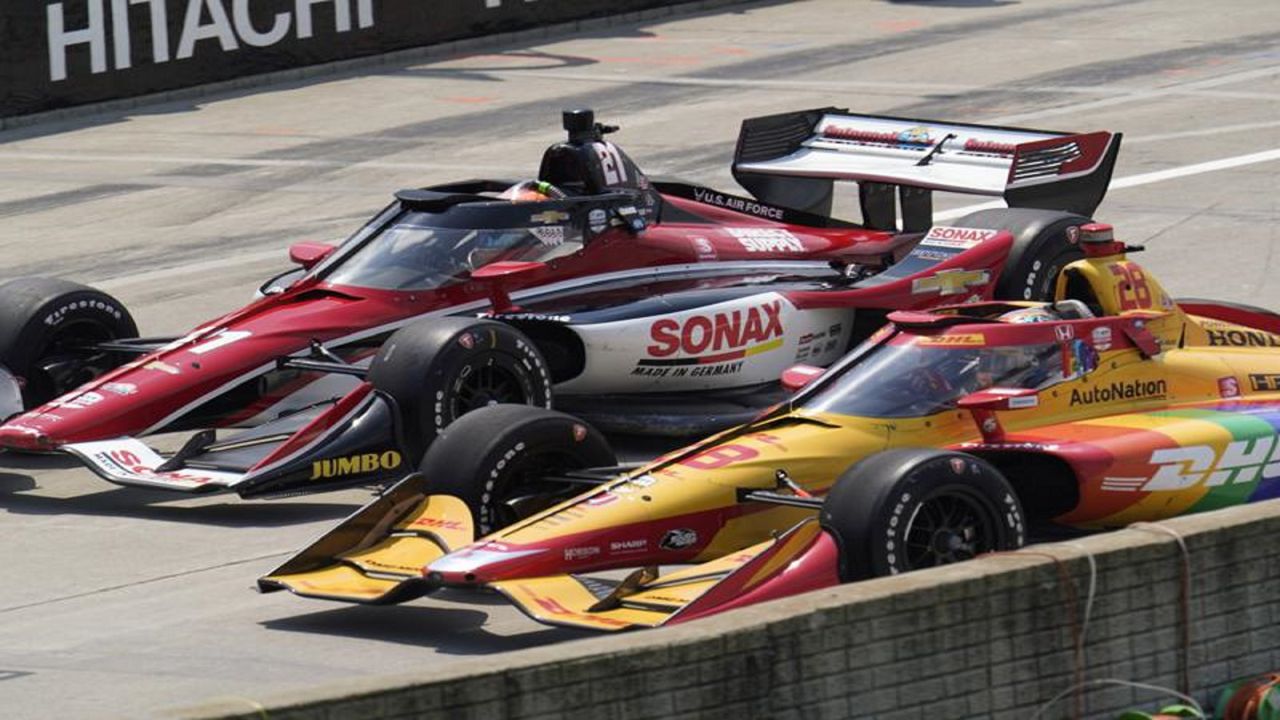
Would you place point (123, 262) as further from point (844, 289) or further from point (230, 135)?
point (844, 289)

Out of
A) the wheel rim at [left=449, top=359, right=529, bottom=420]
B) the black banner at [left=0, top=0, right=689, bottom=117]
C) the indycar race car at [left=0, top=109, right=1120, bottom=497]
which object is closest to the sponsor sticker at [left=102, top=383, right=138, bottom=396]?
the indycar race car at [left=0, top=109, right=1120, bottom=497]

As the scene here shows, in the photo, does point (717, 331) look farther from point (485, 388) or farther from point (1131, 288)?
point (1131, 288)

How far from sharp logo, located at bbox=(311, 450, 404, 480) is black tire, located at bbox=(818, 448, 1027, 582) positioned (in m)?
3.31

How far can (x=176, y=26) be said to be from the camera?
28.3 meters

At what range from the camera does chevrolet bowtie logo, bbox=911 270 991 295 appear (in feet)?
49.9

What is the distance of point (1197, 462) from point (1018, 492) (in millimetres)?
806

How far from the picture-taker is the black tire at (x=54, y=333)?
1498 cm

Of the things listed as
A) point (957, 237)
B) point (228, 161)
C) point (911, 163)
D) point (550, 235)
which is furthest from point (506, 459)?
point (228, 161)

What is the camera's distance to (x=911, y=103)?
2653cm

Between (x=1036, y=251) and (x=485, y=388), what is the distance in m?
3.76

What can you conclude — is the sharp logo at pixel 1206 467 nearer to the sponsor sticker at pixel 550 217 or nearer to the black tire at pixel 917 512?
the black tire at pixel 917 512

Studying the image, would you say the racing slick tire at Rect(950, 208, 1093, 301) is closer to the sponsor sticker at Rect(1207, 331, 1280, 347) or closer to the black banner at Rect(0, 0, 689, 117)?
the sponsor sticker at Rect(1207, 331, 1280, 347)

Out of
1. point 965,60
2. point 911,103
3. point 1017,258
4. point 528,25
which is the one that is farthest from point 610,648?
point 528,25

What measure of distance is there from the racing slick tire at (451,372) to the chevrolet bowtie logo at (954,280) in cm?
274
